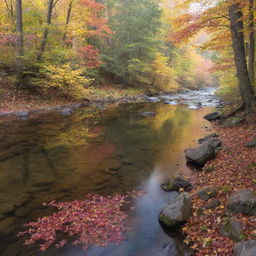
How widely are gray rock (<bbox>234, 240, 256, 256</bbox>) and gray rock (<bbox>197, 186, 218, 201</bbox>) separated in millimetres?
1660

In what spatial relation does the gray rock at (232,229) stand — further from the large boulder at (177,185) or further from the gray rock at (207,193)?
the large boulder at (177,185)

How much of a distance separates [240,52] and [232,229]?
7.77 m

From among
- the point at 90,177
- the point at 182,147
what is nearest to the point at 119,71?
the point at 182,147

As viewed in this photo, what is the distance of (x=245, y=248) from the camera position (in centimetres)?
289

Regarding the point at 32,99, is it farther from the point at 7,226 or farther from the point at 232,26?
the point at 232,26

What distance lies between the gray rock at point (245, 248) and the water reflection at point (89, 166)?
120cm

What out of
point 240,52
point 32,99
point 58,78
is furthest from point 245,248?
point 32,99

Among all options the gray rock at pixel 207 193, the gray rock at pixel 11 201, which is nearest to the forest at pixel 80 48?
the gray rock at pixel 207 193

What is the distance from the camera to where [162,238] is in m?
4.01

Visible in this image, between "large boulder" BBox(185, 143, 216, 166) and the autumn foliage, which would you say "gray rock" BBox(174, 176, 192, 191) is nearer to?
"large boulder" BBox(185, 143, 216, 166)

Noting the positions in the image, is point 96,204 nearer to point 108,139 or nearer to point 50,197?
point 50,197

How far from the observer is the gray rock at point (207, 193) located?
4734 mm

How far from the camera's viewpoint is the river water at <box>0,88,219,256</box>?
4.00 m

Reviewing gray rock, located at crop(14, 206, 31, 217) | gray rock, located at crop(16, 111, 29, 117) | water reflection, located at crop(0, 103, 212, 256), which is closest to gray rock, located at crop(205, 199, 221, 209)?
water reflection, located at crop(0, 103, 212, 256)
